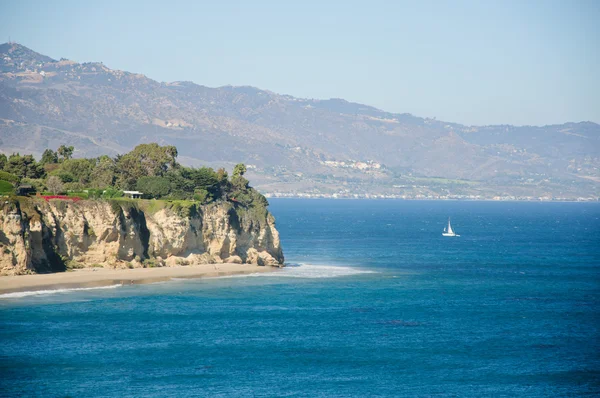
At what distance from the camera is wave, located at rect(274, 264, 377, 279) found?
3568 inches

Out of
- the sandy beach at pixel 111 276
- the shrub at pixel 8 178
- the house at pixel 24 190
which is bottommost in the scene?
the sandy beach at pixel 111 276

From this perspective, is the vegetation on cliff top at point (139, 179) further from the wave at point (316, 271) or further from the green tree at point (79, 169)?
the wave at point (316, 271)

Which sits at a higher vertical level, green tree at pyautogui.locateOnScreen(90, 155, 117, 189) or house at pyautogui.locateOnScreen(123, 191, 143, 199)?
green tree at pyautogui.locateOnScreen(90, 155, 117, 189)

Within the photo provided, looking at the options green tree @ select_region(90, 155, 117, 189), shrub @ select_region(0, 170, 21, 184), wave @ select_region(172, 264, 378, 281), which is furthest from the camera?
green tree @ select_region(90, 155, 117, 189)

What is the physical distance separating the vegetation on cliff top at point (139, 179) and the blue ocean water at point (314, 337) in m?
16.4

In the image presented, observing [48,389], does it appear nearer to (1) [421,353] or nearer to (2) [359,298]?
(1) [421,353]

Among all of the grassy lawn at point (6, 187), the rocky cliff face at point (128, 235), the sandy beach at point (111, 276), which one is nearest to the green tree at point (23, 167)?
the grassy lawn at point (6, 187)

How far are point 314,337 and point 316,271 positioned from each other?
3710 centimetres

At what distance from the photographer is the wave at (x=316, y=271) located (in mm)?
90619

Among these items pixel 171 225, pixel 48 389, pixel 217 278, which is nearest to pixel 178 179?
pixel 171 225

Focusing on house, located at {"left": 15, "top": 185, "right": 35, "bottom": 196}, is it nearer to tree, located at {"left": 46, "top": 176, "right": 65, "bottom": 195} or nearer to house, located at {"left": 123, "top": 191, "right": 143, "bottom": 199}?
tree, located at {"left": 46, "top": 176, "right": 65, "bottom": 195}

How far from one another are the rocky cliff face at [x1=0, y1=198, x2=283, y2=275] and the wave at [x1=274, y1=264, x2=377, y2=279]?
11.8ft

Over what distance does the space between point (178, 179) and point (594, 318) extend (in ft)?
172

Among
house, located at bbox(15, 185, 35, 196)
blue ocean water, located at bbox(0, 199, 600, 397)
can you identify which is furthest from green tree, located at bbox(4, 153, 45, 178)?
blue ocean water, located at bbox(0, 199, 600, 397)
